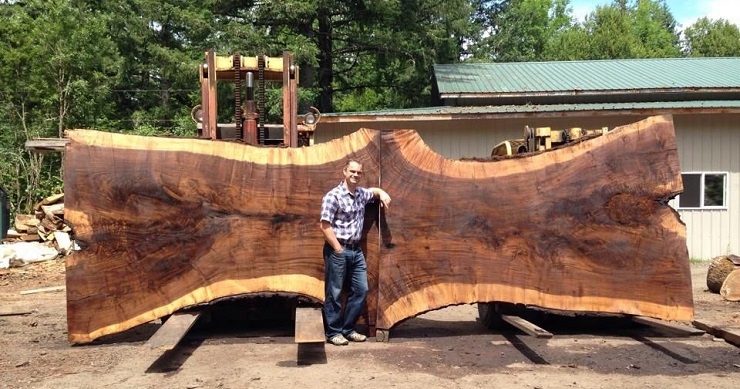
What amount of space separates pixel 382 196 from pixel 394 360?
4.22 feet

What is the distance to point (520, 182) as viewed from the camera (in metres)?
5.55

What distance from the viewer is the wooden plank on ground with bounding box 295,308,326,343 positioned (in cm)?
463

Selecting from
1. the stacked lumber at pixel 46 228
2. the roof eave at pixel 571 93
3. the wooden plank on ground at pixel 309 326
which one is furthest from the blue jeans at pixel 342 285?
the roof eave at pixel 571 93

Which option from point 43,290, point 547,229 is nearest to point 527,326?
point 547,229

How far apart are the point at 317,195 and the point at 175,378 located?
1.88 m

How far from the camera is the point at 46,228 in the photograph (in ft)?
41.8

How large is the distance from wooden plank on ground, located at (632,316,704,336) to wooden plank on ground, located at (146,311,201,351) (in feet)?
12.6

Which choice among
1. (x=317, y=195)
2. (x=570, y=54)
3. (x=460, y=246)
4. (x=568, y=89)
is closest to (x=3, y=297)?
(x=317, y=195)

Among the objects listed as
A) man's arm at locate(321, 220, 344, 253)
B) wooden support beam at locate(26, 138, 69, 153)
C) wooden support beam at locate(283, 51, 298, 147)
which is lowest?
man's arm at locate(321, 220, 344, 253)

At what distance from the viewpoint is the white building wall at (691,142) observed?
12.0 m

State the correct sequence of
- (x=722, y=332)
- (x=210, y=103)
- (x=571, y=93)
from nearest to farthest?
(x=722, y=332) < (x=210, y=103) < (x=571, y=93)

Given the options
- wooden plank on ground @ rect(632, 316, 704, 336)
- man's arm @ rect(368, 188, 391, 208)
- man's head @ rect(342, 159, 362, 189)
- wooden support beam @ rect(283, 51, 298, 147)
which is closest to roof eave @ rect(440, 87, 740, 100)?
wooden support beam @ rect(283, 51, 298, 147)

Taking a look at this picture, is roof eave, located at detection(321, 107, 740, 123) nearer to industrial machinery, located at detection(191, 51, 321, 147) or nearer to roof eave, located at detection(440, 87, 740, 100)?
roof eave, located at detection(440, 87, 740, 100)

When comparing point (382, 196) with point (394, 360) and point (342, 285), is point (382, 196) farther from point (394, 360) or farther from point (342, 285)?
point (394, 360)
